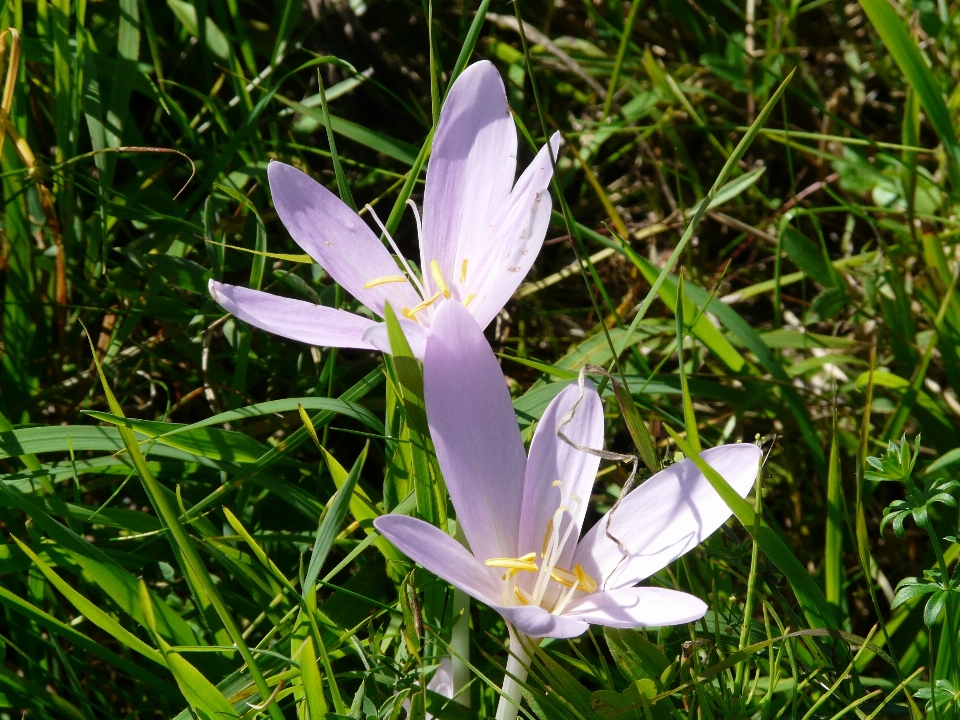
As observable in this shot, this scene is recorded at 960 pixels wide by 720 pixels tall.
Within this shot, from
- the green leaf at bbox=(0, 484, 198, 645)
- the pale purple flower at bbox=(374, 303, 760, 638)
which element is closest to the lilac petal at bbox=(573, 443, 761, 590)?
the pale purple flower at bbox=(374, 303, 760, 638)

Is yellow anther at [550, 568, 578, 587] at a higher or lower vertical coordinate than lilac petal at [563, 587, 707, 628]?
lower

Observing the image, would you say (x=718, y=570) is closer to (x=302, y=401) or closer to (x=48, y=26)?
(x=302, y=401)

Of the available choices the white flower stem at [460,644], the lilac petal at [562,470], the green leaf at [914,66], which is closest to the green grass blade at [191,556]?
the white flower stem at [460,644]

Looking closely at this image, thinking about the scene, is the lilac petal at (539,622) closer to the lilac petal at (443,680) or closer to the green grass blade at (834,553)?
the lilac petal at (443,680)

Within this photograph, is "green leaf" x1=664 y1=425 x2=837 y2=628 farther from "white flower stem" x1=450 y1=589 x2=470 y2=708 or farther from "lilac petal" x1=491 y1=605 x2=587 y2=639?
"white flower stem" x1=450 y1=589 x2=470 y2=708

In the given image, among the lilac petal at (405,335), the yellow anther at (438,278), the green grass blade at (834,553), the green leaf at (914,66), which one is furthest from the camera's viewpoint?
the green leaf at (914,66)

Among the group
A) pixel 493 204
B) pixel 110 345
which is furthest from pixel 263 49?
pixel 493 204
